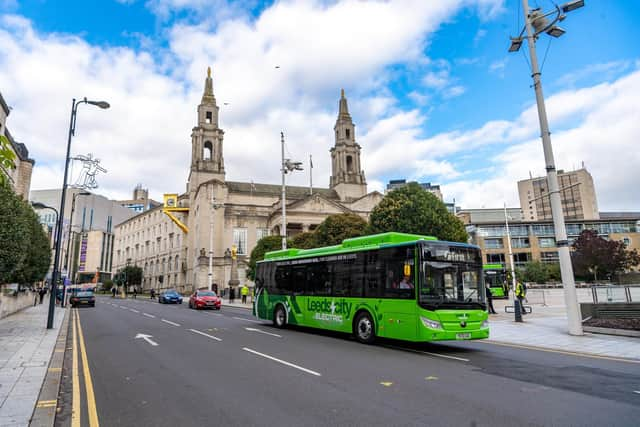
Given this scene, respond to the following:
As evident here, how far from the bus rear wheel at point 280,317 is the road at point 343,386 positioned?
4.60 meters

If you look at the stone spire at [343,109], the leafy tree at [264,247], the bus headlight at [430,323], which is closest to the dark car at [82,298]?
the leafy tree at [264,247]

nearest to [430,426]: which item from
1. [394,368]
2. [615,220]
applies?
[394,368]

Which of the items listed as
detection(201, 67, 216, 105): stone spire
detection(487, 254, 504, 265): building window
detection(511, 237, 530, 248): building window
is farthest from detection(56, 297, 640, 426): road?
detection(511, 237, 530, 248): building window

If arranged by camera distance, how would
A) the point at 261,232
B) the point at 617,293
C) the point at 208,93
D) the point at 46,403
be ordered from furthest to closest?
1. the point at 208,93
2. the point at 261,232
3. the point at 617,293
4. the point at 46,403

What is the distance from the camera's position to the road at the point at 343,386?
A: 5430 mm

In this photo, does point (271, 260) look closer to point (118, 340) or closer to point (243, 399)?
point (118, 340)

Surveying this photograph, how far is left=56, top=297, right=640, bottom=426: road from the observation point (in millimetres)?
5430

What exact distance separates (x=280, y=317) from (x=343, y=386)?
9.90 m

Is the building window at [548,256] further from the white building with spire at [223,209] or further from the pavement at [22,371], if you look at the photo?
the pavement at [22,371]

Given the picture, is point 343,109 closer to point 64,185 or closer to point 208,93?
point 208,93

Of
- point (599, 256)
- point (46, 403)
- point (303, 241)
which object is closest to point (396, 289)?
point (46, 403)

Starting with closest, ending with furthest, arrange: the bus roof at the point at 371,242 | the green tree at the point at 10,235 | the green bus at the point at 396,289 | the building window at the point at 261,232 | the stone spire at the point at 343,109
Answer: the green bus at the point at 396,289
the bus roof at the point at 371,242
the green tree at the point at 10,235
the building window at the point at 261,232
the stone spire at the point at 343,109

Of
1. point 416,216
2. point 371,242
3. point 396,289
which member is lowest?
point 396,289

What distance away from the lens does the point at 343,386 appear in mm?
7004
